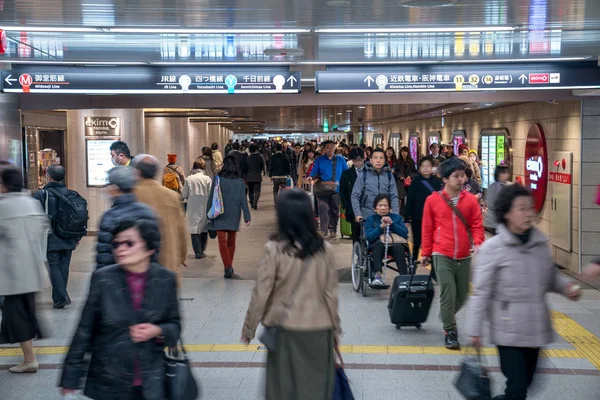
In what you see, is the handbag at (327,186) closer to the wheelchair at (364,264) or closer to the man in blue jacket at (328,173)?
the man in blue jacket at (328,173)

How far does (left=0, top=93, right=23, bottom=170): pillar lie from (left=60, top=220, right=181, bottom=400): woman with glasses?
32.2ft

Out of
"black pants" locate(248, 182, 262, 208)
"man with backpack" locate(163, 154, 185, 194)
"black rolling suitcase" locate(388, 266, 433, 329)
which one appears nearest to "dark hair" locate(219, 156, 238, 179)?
"man with backpack" locate(163, 154, 185, 194)

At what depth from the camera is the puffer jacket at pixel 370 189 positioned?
9.10m

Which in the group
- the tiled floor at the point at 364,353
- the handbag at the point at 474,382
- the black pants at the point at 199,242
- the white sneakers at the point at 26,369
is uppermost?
the handbag at the point at 474,382

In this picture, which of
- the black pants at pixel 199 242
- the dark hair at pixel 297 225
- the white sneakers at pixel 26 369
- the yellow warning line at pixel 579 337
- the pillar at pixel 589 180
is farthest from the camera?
the black pants at pixel 199 242

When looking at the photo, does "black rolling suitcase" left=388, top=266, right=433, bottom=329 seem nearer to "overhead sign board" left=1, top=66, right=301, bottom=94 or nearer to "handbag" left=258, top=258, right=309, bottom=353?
"handbag" left=258, top=258, right=309, bottom=353

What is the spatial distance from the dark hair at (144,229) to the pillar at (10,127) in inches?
382

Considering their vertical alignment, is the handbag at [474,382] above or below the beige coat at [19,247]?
below

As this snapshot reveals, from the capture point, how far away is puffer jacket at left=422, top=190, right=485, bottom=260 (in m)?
6.58

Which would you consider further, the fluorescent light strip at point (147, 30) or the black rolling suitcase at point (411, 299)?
the fluorescent light strip at point (147, 30)

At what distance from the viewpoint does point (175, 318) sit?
363 cm

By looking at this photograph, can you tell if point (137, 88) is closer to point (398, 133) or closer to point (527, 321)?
point (527, 321)

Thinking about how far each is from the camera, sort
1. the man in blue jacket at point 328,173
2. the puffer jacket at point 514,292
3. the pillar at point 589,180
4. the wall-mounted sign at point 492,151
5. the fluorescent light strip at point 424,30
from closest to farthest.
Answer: the puffer jacket at point 514,292 → the fluorescent light strip at point 424,30 → the pillar at point 589,180 → the man in blue jacket at point 328,173 → the wall-mounted sign at point 492,151

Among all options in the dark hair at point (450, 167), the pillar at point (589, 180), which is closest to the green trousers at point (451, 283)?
the dark hair at point (450, 167)
